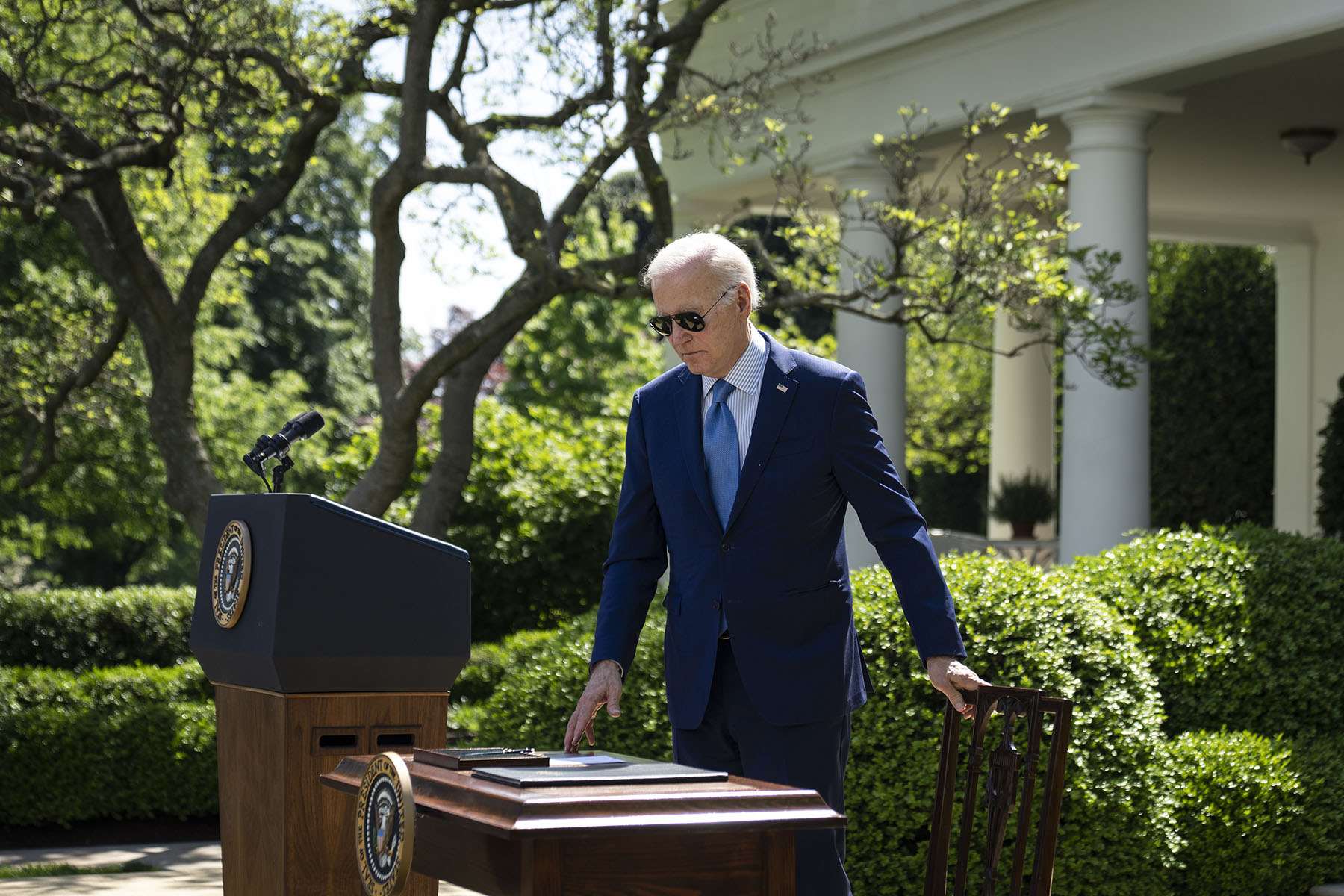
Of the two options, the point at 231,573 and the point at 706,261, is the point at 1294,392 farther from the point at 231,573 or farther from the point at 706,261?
the point at 231,573

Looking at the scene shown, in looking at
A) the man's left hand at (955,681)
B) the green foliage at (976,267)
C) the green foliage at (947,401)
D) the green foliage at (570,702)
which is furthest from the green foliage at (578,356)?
the man's left hand at (955,681)

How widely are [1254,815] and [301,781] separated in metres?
4.29

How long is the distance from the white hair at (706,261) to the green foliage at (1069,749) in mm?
2865

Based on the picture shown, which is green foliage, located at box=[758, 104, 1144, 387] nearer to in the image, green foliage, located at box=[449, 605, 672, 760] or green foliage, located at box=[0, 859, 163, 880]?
green foliage, located at box=[449, 605, 672, 760]

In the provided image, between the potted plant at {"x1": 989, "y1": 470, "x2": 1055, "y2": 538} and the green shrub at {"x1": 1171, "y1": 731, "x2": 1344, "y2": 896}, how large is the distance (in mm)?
8261

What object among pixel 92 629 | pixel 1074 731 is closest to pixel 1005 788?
pixel 1074 731

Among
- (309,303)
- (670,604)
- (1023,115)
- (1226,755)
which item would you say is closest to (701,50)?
(1023,115)

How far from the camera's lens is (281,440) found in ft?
12.6

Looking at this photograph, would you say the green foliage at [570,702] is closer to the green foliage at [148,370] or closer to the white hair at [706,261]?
the white hair at [706,261]

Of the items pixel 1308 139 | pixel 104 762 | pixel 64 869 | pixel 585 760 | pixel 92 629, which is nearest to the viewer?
pixel 585 760

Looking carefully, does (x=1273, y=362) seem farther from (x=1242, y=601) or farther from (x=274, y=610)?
(x=274, y=610)

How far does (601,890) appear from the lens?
7.68ft

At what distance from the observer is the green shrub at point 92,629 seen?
10.9 m

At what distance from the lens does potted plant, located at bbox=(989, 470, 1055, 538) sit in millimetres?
14648
